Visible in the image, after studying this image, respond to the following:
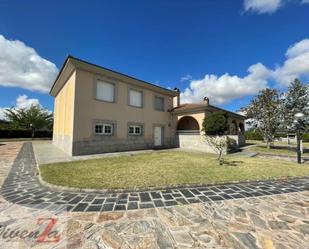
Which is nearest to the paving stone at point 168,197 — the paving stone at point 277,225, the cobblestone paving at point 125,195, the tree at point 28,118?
the cobblestone paving at point 125,195

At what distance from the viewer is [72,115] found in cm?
1041

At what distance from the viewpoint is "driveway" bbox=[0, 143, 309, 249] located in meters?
2.24

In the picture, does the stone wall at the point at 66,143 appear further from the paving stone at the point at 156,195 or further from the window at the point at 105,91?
the paving stone at the point at 156,195

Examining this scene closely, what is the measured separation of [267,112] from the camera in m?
15.2

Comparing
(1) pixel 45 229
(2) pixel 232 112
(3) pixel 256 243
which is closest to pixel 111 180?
(1) pixel 45 229

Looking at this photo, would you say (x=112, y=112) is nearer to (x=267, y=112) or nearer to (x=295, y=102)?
(x=267, y=112)

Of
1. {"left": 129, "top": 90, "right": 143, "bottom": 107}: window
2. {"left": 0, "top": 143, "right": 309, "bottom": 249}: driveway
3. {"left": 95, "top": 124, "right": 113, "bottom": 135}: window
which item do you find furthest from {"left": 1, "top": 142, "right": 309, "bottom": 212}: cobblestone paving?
{"left": 129, "top": 90, "right": 143, "bottom": 107}: window

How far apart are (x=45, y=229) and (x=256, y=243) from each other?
325cm

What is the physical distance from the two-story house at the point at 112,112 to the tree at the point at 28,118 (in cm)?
1907

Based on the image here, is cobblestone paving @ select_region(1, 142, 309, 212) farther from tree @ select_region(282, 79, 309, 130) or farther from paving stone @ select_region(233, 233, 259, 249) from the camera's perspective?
tree @ select_region(282, 79, 309, 130)

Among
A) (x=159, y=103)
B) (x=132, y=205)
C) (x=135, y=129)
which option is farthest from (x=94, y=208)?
(x=159, y=103)

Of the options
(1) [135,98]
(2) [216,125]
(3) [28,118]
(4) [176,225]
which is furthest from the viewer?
(3) [28,118]

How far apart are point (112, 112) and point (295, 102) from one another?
16575mm

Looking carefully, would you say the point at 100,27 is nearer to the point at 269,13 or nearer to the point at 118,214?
the point at 269,13
